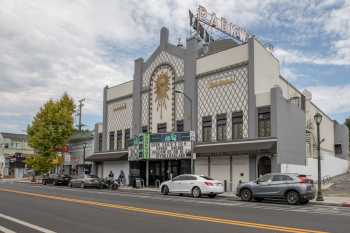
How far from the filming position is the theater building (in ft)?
107

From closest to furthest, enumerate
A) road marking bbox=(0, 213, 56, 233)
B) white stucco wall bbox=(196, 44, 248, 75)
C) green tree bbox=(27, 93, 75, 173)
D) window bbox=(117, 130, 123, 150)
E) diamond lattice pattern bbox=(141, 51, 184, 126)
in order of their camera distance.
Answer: road marking bbox=(0, 213, 56, 233) → white stucco wall bbox=(196, 44, 248, 75) → diamond lattice pattern bbox=(141, 51, 184, 126) → window bbox=(117, 130, 123, 150) → green tree bbox=(27, 93, 75, 173)

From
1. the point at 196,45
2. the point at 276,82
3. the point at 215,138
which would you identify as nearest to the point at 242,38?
the point at 196,45

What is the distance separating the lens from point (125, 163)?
45719mm

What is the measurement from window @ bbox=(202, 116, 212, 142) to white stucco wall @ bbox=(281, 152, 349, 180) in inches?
294

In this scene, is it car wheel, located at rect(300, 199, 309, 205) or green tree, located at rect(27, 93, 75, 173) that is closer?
car wheel, located at rect(300, 199, 309, 205)

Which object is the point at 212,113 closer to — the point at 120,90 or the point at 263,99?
the point at 263,99

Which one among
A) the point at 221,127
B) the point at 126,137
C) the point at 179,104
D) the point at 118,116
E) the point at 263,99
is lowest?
the point at 126,137

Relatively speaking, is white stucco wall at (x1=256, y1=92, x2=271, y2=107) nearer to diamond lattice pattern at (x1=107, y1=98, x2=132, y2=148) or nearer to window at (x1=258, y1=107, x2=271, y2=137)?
window at (x1=258, y1=107, x2=271, y2=137)

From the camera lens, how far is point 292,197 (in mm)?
22219

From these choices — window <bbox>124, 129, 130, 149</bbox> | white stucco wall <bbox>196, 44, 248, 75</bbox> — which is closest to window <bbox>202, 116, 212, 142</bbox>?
white stucco wall <bbox>196, 44, 248, 75</bbox>

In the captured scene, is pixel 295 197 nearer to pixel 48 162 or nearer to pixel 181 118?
pixel 181 118

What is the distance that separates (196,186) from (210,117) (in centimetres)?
1045

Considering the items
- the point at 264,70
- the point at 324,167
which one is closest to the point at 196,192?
the point at 264,70

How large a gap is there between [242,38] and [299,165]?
16.3m
